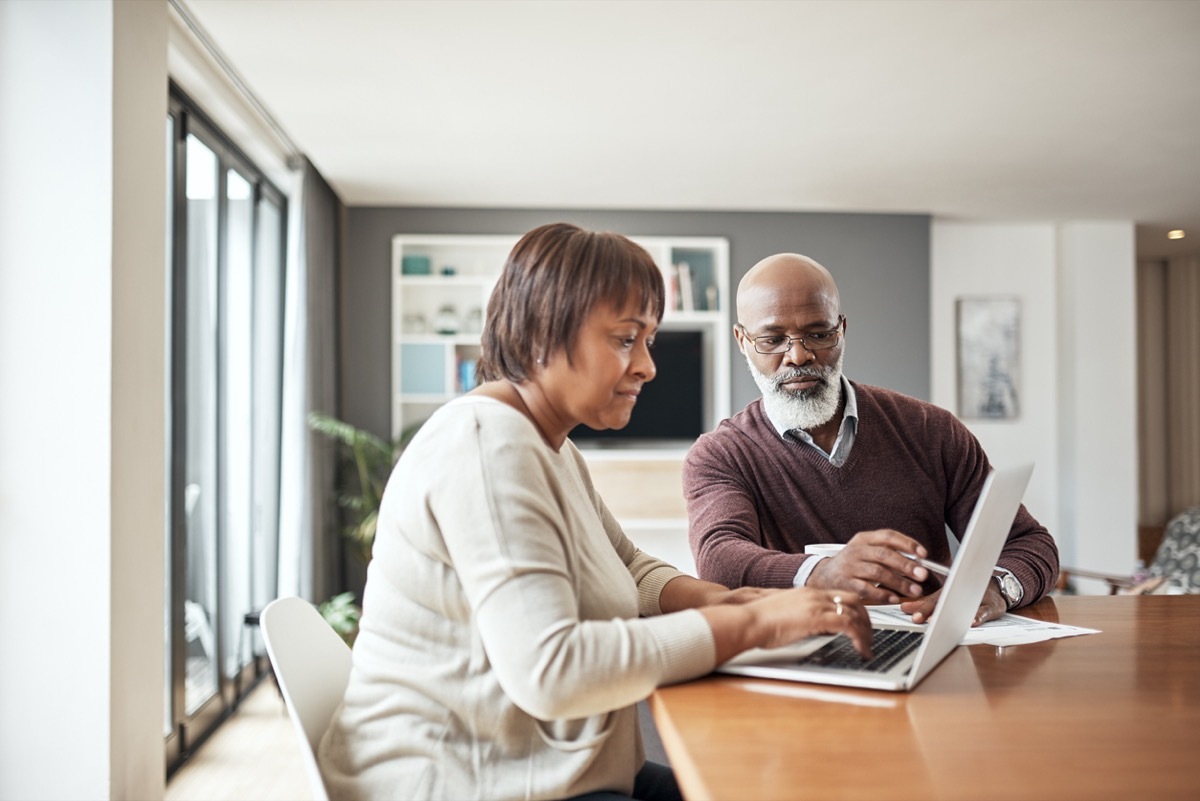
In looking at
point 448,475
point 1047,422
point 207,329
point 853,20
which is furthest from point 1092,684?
point 1047,422

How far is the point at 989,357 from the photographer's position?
676 cm

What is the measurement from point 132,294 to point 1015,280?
233 inches

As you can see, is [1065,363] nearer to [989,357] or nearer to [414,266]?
[989,357]

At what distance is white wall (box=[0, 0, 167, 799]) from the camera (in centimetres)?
227

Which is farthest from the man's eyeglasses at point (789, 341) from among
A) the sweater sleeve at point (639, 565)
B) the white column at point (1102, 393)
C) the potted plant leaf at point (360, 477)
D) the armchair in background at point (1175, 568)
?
the white column at point (1102, 393)

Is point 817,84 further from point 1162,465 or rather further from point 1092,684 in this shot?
point 1162,465

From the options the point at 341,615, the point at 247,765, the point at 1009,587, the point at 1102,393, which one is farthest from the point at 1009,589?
the point at 1102,393

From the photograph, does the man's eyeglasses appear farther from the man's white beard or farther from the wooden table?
the wooden table

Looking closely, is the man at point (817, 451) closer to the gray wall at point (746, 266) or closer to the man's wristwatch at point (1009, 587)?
the man's wristwatch at point (1009, 587)

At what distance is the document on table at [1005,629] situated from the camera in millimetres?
1325

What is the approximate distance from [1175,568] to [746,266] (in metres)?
2.81

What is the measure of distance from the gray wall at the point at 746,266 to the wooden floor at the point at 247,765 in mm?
2327

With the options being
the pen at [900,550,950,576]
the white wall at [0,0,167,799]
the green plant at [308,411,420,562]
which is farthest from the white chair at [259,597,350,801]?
the green plant at [308,411,420,562]

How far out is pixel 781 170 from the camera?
5.11 meters
